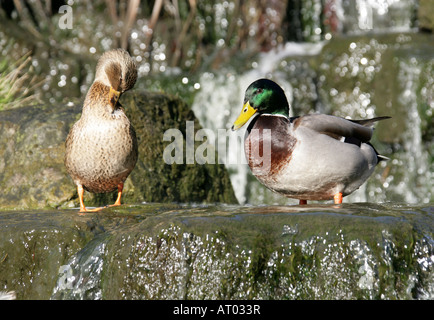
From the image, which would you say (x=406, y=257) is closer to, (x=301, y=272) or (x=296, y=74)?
(x=301, y=272)

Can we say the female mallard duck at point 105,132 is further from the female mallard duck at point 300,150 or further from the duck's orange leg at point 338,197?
the duck's orange leg at point 338,197

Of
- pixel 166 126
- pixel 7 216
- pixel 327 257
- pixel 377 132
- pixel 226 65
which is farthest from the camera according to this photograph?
pixel 226 65

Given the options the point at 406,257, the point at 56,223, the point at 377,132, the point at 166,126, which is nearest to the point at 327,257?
the point at 406,257

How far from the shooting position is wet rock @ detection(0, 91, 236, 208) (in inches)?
196

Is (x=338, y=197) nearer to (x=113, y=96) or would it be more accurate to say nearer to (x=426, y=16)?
(x=113, y=96)

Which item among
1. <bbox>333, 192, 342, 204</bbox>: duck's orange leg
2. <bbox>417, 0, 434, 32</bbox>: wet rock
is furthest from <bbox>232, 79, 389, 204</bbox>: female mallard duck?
<bbox>417, 0, 434, 32</bbox>: wet rock

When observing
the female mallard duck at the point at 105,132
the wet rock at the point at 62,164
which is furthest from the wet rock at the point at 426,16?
the female mallard duck at the point at 105,132

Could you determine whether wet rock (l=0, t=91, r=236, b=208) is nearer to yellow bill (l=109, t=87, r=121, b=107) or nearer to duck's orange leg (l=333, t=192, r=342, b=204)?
yellow bill (l=109, t=87, r=121, b=107)

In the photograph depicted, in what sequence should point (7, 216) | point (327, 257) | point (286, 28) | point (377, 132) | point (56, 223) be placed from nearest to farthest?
point (327, 257)
point (56, 223)
point (7, 216)
point (377, 132)
point (286, 28)

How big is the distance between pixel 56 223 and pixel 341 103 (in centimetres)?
583

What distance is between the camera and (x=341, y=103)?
8.84 meters

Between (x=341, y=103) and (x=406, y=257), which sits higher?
(x=341, y=103)

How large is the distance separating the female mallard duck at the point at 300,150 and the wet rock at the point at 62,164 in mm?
1396

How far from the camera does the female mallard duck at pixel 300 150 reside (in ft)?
13.1
